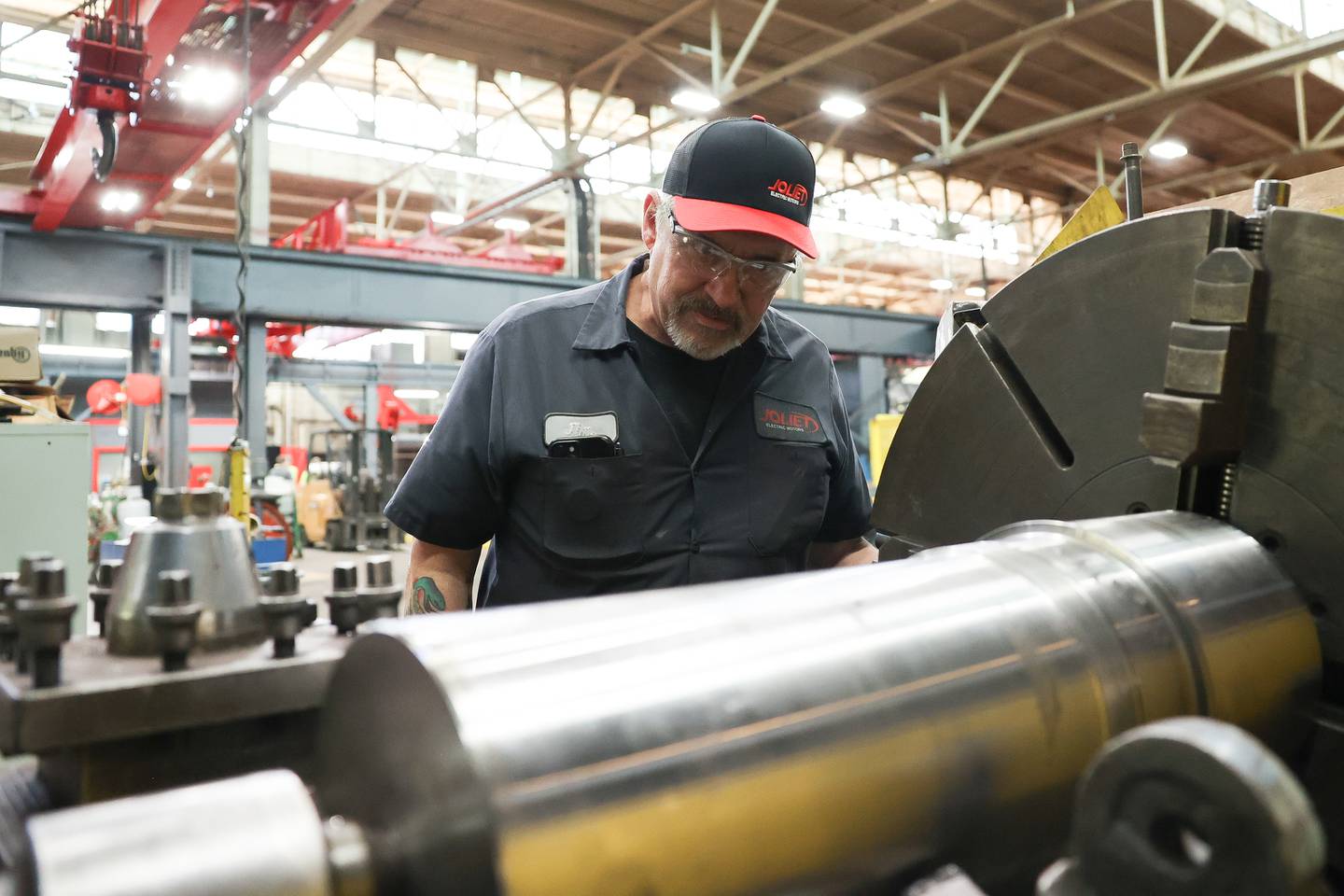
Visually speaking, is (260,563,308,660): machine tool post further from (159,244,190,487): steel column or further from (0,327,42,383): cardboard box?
(159,244,190,487): steel column

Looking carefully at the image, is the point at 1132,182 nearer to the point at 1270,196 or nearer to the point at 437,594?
the point at 1270,196

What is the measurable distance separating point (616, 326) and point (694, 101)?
5625mm

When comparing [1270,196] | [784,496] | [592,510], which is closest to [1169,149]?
[784,496]

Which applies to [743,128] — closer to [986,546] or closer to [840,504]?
[840,504]

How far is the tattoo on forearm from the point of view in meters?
1.47

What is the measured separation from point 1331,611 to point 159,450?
4.33 metres

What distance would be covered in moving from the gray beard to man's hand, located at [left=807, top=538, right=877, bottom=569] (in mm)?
437

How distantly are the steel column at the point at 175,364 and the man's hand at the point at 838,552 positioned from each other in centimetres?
292

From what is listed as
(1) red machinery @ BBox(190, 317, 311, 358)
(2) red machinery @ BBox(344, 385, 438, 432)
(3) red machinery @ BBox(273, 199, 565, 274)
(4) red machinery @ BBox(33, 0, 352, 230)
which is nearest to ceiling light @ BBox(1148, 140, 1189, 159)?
(3) red machinery @ BBox(273, 199, 565, 274)

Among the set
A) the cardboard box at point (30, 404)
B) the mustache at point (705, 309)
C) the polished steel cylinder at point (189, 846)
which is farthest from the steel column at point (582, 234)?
the polished steel cylinder at point (189, 846)

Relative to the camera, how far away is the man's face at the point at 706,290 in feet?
4.22

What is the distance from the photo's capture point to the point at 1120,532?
0.55m

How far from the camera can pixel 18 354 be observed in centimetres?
295

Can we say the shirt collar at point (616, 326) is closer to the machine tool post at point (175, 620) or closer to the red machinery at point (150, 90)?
the machine tool post at point (175, 620)
